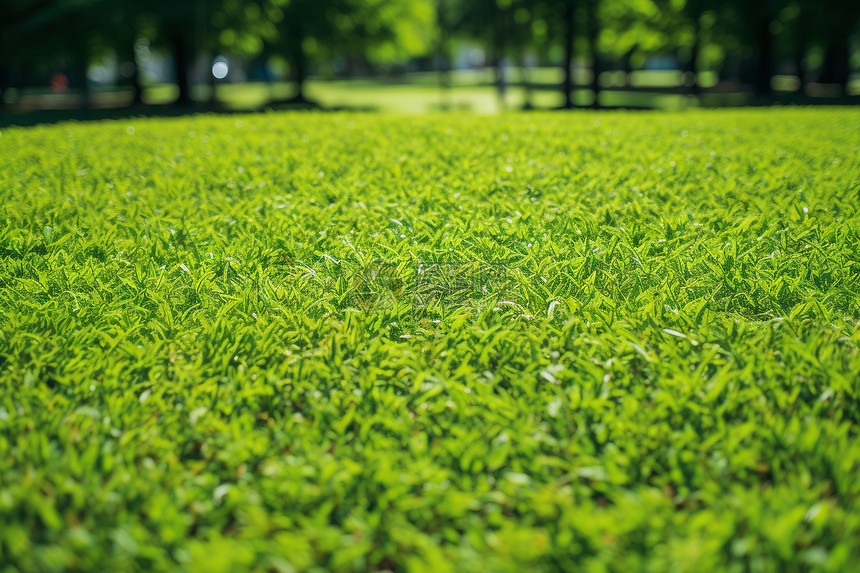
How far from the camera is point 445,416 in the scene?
2.53m

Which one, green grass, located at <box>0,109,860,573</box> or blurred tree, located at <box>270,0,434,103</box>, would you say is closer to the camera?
green grass, located at <box>0,109,860,573</box>

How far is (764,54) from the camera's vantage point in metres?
27.6

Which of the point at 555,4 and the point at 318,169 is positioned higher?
the point at 555,4

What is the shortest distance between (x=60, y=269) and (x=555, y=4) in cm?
3070

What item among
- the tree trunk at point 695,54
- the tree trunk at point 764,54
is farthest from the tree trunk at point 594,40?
the tree trunk at point 764,54

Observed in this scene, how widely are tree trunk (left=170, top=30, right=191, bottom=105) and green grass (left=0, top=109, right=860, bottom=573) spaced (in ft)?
83.5

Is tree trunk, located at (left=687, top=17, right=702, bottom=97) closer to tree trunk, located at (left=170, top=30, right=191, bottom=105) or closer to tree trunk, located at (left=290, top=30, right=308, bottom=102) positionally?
tree trunk, located at (left=290, top=30, right=308, bottom=102)

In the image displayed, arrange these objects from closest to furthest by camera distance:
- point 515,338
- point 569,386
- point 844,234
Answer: point 569,386
point 515,338
point 844,234

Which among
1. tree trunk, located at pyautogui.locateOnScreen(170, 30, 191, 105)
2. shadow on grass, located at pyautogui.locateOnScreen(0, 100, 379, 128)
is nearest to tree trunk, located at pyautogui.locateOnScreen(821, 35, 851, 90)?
shadow on grass, located at pyautogui.locateOnScreen(0, 100, 379, 128)

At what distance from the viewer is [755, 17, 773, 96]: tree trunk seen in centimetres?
2702

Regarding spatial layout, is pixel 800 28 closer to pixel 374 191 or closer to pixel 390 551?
pixel 374 191

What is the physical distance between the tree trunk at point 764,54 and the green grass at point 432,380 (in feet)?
84.1

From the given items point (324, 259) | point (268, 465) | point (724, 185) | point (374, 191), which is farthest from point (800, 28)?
point (268, 465)

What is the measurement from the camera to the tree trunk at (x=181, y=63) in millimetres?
28062
